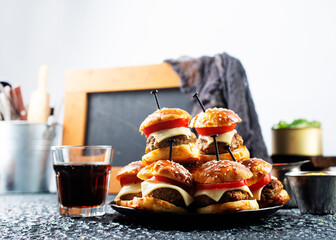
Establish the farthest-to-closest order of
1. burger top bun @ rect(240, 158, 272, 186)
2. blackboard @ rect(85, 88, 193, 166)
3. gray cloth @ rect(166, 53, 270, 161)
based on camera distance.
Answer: blackboard @ rect(85, 88, 193, 166)
gray cloth @ rect(166, 53, 270, 161)
burger top bun @ rect(240, 158, 272, 186)

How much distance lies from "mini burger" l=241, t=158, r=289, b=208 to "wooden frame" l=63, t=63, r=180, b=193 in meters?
1.07

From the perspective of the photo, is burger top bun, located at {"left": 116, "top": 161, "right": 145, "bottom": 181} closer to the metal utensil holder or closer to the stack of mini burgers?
the stack of mini burgers

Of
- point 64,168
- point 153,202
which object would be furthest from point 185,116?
point 64,168

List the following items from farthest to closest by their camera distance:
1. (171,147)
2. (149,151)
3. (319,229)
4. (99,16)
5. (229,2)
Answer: (99,16)
(229,2)
(149,151)
(171,147)
(319,229)

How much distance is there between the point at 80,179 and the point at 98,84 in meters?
1.18

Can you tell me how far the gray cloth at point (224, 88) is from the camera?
185cm

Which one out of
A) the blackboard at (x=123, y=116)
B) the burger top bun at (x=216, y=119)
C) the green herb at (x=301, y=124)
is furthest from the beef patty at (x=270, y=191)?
the green herb at (x=301, y=124)

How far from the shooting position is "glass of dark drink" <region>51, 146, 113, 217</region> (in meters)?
1.06

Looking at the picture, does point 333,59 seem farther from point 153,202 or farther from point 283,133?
point 153,202

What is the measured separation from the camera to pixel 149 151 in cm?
107

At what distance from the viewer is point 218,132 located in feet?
3.51

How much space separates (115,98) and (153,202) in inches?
53.1

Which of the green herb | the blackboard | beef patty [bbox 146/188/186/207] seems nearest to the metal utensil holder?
the blackboard

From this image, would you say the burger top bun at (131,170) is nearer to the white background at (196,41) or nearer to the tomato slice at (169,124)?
the tomato slice at (169,124)
